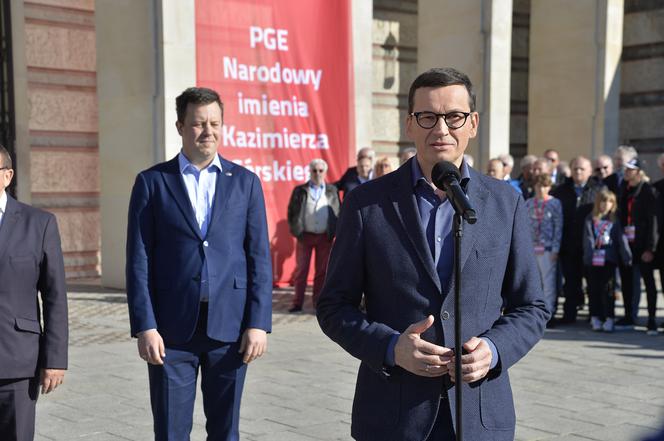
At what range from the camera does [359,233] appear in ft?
9.31

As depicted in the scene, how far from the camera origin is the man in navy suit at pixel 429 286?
8.94 feet

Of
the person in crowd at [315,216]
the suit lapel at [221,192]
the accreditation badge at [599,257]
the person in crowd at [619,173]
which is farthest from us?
the person in crowd at [315,216]

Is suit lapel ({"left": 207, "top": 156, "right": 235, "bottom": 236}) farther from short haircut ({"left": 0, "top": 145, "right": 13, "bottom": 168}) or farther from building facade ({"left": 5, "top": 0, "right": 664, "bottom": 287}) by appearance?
building facade ({"left": 5, "top": 0, "right": 664, "bottom": 287})

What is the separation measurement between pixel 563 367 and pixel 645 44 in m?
11.1

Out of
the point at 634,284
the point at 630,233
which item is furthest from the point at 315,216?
the point at 634,284

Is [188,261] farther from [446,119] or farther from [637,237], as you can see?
[637,237]

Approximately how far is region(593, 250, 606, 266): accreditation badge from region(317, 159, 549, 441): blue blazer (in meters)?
7.33

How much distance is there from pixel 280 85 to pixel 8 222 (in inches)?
363

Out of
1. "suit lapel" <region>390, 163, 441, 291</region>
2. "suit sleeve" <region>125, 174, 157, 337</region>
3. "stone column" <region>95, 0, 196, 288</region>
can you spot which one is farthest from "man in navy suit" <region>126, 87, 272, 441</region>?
"stone column" <region>95, 0, 196, 288</region>

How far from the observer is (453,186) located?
2.54 m

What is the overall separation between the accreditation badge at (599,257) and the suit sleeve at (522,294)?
7.31 m

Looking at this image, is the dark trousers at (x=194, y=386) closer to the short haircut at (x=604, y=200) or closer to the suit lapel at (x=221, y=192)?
the suit lapel at (x=221, y=192)

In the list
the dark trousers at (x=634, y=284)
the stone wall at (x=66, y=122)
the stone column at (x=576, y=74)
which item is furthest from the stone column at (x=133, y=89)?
the stone column at (x=576, y=74)

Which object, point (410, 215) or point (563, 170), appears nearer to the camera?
point (410, 215)
